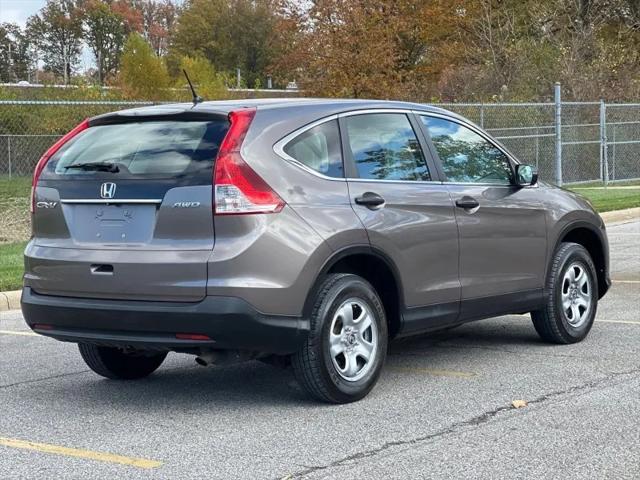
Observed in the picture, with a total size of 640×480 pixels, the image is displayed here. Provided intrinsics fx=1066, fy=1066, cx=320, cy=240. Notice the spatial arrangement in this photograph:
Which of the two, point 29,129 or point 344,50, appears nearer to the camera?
point 29,129

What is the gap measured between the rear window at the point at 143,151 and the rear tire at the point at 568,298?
118 inches

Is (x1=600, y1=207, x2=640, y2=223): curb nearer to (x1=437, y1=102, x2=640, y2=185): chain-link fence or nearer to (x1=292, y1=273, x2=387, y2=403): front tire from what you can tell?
(x1=437, y1=102, x2=640, y2=185): chain-link fence

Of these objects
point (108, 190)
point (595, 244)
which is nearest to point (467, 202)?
point (595, 244)

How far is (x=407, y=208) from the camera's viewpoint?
6.51 metres

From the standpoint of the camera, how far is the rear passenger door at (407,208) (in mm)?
6324

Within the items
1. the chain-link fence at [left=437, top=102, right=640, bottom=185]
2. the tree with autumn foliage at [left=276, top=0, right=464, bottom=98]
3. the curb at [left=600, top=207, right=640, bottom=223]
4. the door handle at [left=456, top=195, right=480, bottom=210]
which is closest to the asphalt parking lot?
the door handle at [left=456, top=195, right=480, bottom=210]

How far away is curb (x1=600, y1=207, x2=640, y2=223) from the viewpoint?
60.0ft

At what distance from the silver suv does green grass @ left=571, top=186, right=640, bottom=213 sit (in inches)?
488

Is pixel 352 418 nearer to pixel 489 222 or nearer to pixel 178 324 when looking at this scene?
pixel 178 324

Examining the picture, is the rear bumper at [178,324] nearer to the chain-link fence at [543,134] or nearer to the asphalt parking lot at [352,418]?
the asphalt parking lot at [352,418]

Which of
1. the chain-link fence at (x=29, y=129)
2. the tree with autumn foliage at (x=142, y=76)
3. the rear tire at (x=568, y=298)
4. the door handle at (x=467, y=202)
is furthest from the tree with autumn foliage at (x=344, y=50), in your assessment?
Answer: the door handle at (x=467, y=202)

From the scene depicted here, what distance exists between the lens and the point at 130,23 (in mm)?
82500

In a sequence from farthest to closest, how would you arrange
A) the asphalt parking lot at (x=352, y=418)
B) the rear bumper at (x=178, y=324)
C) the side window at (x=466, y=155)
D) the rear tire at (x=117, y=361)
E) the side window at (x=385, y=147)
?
the side window at (x=466, y=155)
the rear tire at (x=117, y=361)
the side window at (x=385, y=147)
the rear bumper at (x=178, y=324)
the asphalt parking lot at (x=352, y=418)

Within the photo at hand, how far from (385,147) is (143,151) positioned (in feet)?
5.09
